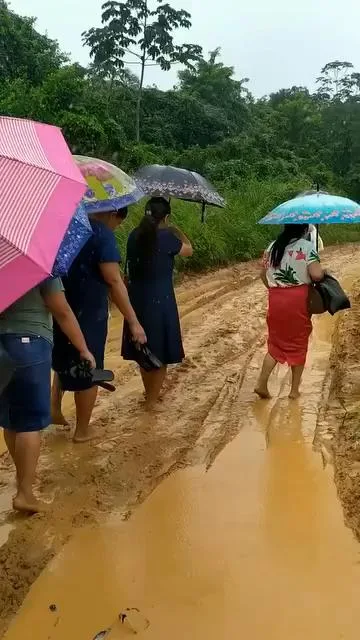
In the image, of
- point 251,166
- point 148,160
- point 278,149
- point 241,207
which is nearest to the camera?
point 241,207

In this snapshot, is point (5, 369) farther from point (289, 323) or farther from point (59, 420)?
point (289, 323)

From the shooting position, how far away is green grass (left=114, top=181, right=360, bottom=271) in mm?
11562

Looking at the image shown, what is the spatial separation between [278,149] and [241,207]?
38.8 feet

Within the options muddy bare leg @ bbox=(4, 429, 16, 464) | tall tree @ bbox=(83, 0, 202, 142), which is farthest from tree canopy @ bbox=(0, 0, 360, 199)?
muddy bare leg @ bbox=(4, 429, 16, 464)

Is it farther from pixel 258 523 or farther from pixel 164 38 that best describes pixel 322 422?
pixel 164 38

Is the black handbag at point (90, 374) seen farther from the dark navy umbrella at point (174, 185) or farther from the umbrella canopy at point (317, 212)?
the umbrella canopy at point (317, 212)

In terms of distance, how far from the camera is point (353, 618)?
2570 mm

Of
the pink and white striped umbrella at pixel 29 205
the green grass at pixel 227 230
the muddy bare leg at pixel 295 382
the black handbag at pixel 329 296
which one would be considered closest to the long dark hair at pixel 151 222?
the black handbag at pixel 329 296

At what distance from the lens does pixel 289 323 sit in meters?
4.94

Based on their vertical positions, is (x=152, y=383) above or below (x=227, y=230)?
above

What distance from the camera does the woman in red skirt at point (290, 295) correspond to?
15.6 ft

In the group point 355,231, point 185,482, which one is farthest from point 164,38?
point 185,482

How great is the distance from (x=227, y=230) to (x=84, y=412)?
374 inches

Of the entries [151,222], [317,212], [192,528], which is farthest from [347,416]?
[151,222]
